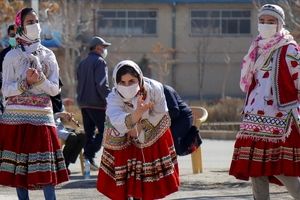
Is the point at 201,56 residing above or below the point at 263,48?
below

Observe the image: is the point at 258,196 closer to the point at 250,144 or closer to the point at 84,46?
the point at 250,144

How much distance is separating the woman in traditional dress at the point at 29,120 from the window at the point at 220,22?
140 feet

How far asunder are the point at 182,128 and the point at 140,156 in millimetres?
2986

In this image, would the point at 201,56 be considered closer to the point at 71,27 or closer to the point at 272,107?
the point at 71,27

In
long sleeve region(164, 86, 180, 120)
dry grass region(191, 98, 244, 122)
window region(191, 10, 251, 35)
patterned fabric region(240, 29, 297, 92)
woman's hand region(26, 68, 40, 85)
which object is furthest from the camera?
A: window region(191, 10, 251, 35)

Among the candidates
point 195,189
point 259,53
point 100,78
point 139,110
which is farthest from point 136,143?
point 100,78

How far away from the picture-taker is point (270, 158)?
27.1ft

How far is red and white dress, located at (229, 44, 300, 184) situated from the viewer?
8.27 metres

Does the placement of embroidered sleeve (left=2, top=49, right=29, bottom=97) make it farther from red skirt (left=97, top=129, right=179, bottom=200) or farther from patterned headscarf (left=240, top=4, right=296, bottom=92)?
patterned headscarf (left=240, top=4, right=296, bottom=92)

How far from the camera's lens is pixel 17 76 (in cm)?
872

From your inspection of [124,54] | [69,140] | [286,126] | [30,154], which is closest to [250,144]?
[286,126]

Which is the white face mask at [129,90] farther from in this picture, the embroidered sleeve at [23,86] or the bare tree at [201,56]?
the bare tree at [201,56]

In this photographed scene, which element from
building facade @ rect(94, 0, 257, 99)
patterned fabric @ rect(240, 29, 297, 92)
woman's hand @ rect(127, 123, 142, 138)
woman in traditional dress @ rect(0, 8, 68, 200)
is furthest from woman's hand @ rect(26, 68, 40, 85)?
building facade @ rect(94, 0, 257, 99)

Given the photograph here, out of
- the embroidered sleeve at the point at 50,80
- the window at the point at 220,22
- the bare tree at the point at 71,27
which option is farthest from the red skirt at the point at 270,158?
the window at the point at 220,22
